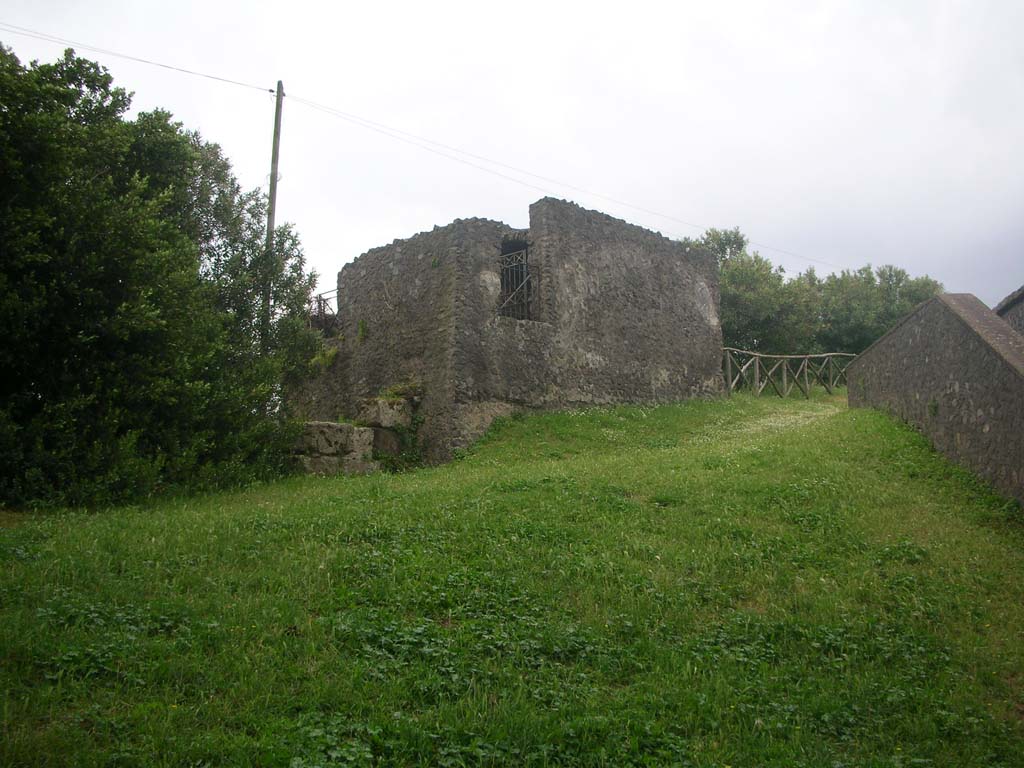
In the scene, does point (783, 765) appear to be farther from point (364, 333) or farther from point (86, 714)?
point (364, 333)

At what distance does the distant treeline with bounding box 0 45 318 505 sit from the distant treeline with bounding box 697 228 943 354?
78.3 feet

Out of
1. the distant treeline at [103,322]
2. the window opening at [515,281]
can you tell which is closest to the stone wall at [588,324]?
the window opening at [515,281]

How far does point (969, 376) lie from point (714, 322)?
40.5 feet

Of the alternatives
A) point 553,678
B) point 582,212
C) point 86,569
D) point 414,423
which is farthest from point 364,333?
point 553,678

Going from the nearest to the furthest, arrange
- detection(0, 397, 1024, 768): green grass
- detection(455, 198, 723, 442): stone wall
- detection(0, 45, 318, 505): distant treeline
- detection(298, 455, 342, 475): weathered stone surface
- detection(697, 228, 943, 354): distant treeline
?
detection(0, 397, 1024, 768): green grass, detection(0, 45, 318, 505): distant treeline, detection(298, 455, 342, 475): weathered stone surface, detection(455, 198, 723, 442): stone wall, detection(697, 228, 943, 354): distant treeline

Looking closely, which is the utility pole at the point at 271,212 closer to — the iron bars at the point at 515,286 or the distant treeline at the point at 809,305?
the iron bars at the point at 515,286

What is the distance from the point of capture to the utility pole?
14.8 meters

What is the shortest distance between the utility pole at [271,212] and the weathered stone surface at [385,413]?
2.54 m

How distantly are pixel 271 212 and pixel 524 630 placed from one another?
1383 cm

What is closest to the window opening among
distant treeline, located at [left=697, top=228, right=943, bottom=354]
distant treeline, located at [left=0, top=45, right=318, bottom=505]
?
distant treeline, located at [left=0, top=45, right=318, bottom=505]

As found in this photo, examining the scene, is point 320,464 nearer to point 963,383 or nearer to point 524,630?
point 524,630

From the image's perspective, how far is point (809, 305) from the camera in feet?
108

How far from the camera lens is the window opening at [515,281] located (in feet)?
61.3

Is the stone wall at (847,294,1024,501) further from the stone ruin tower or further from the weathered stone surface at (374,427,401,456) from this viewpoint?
the weathered stone surface at (374,427,401,456)
